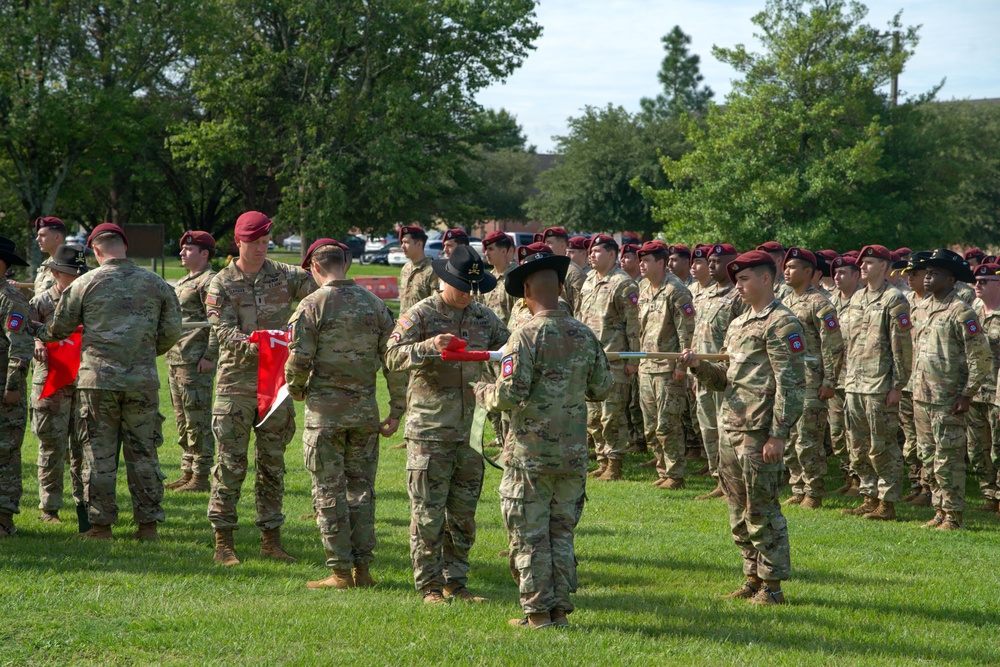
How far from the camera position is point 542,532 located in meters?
6.27

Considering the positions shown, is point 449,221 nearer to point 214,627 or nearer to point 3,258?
point 3,258

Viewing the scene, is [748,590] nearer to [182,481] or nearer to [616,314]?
[616,314]

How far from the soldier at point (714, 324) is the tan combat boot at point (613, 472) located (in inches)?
50.0

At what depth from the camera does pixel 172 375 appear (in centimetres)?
1074

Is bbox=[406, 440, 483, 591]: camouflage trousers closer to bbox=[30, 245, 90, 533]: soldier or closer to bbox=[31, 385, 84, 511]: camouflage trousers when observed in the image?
bbox=[30, 245, 90, 533]: soldier

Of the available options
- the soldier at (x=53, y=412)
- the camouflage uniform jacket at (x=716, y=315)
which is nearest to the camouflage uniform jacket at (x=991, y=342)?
the camouflage uniform jacket at (x=716, y=315)

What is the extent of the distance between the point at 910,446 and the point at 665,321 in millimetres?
3214

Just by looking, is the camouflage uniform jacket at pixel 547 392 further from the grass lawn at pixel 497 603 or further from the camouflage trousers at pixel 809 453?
the camouflage trousers at pixel 809 453

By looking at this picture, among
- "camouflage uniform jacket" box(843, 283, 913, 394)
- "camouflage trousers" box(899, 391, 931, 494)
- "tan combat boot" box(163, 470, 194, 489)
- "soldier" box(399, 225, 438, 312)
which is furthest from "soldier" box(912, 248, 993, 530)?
"tan combat boot" box(163, 470, 194, 489)

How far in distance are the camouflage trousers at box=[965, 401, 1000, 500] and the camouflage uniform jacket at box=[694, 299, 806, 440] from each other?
4.74 m

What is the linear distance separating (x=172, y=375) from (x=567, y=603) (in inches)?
237

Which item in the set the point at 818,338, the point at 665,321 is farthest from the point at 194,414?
the point at 818,338

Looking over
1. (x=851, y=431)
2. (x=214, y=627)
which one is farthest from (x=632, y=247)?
(x=214, y=627)

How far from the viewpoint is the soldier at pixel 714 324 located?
35.2ft
